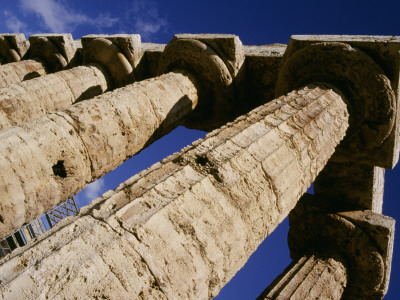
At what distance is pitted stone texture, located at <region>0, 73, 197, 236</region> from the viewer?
2.84 m

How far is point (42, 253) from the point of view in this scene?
1.45 meters

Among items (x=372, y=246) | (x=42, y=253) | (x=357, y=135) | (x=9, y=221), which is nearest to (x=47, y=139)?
(x=9, y=221)

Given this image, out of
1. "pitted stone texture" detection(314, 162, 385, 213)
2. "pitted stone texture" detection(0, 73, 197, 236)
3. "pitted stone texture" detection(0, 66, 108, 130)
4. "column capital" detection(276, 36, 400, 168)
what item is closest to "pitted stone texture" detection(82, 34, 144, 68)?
"pitted stone texture" detection(0, 66, 108, 130)

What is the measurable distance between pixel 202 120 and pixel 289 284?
3.21 meters

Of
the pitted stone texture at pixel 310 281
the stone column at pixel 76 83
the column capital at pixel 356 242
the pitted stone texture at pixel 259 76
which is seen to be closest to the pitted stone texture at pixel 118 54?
the stone column at pixel 76 83

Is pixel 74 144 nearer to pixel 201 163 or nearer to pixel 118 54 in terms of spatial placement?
pixel 201 163

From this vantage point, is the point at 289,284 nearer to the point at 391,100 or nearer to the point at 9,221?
the point at 391,100

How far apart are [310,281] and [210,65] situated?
370cm

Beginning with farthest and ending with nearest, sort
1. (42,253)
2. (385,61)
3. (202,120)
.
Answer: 1. (202,120)
2. (385,61)
3. (42,253)

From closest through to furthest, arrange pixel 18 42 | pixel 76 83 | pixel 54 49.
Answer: pixel 76 83, pixel 54 49, pixel 18 42

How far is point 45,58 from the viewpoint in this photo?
7055mm

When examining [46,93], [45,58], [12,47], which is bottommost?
[46,93]

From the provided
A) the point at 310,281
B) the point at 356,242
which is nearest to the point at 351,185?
the point at 356,242

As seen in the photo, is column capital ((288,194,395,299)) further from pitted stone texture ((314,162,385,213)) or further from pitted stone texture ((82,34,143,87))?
pitted stone texture ((82,34,143,87))
